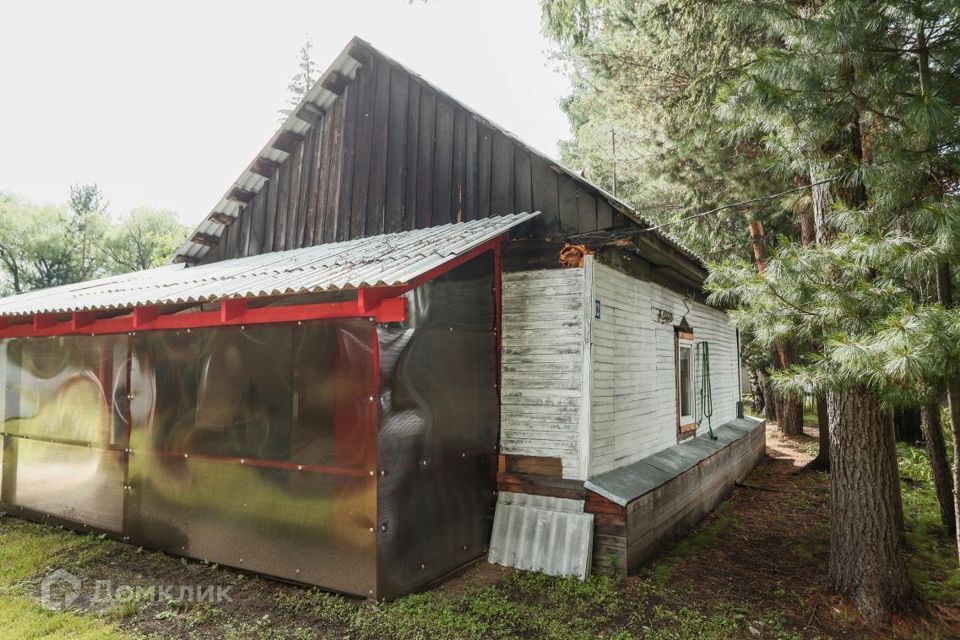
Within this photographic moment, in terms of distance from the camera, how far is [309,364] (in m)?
5.15

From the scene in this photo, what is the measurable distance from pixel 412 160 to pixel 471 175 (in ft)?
3.25

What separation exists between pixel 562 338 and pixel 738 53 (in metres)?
4.79

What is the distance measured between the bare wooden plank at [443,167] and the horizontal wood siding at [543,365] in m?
1.45

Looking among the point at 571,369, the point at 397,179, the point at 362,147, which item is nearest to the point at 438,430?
the point at 571,369

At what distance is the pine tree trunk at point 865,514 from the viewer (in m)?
4.83

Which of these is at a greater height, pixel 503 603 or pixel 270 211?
pixel 270 211

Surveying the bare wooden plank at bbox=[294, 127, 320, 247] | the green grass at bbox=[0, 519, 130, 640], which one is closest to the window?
the bare wooden plank at bbox=[294, 127, 320, 247]

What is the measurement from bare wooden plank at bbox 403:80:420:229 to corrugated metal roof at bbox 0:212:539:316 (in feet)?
1.04

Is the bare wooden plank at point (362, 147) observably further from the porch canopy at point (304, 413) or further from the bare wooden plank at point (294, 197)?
the bare wooden plank at point (294, 197)

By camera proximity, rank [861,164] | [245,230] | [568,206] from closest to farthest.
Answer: [861,164], [568,206], [245,230]

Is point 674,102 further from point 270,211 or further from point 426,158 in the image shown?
point 270,211

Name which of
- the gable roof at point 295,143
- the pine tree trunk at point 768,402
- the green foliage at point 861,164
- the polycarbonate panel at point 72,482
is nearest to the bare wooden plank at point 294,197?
the gable roof at point 295,143

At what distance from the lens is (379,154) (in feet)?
25.2

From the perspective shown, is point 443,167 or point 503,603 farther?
point 443,167
